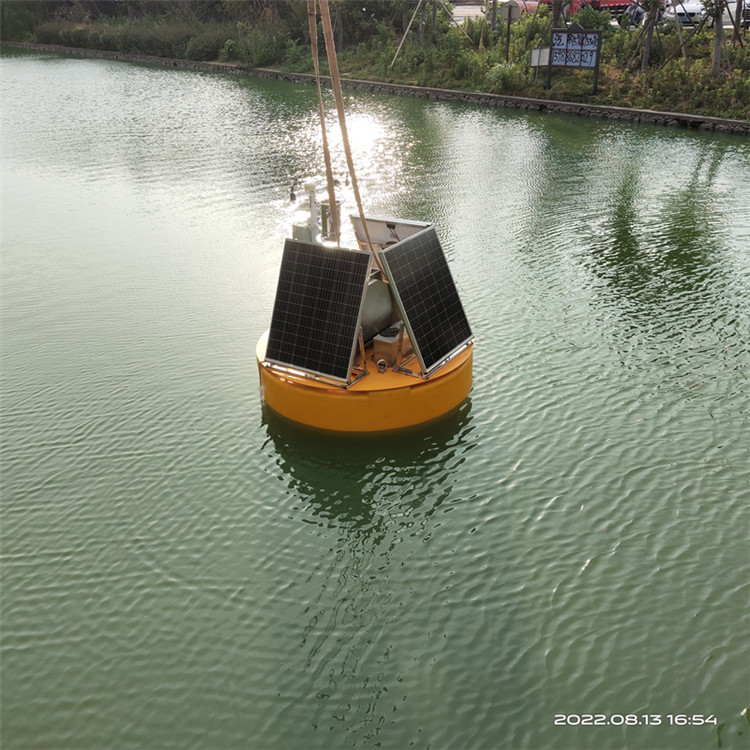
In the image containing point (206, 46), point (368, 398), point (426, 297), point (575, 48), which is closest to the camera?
point (368, 398)

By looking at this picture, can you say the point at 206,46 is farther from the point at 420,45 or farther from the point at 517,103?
the point at 517,103

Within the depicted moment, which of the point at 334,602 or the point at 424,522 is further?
the point at 424,522

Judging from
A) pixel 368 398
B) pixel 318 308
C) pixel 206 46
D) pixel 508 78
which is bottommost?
pixel 368 398

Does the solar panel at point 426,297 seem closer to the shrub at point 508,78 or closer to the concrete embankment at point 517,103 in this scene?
the concrete embankment at point 517,103

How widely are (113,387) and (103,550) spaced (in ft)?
10.3

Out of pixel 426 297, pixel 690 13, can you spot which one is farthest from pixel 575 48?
pixel 426 297

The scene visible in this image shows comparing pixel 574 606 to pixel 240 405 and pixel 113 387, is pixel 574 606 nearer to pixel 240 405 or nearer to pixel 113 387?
pixel 240 405

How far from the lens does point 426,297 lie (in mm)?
8258

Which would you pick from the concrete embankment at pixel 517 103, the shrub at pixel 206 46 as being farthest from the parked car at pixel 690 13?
the shrub at pixel 206 46

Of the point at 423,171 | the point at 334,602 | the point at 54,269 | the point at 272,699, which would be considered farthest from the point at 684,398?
the point at 423,171

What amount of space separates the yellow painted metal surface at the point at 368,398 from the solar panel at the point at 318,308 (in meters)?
0.21

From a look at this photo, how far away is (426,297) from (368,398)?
1434 millimetres

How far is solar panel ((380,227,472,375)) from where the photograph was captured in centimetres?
792

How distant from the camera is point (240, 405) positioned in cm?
899
